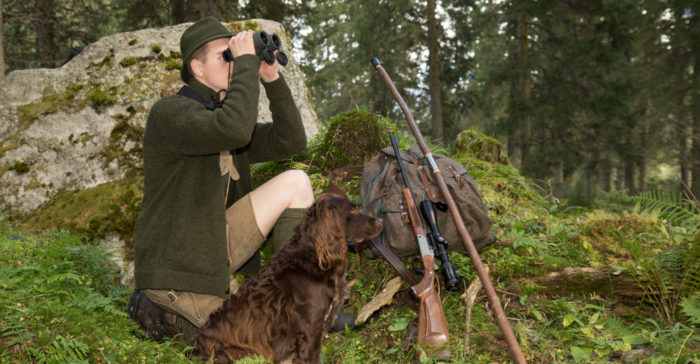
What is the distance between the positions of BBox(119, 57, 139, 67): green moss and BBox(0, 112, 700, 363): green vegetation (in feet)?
3.52

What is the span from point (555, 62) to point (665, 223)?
11291 mm

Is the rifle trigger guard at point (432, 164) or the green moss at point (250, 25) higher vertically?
the green moss at point (250, 25)

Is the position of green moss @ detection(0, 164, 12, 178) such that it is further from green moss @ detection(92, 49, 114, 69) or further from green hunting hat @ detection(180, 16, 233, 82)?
green hunting hat @ detection(180, 16, 233, 82)

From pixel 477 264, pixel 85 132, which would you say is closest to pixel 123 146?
pixel 85 132

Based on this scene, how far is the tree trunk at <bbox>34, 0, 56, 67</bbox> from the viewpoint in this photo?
11.7 meters

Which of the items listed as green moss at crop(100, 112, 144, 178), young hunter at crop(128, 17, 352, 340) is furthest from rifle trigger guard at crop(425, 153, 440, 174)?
green moss at crop(100, 112, 144, 178)

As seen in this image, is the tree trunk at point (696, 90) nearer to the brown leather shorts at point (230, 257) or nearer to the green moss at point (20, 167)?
the brown leather shorts at point (230, 257)

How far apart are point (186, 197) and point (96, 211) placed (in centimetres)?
225

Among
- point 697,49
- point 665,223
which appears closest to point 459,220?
point 665,223

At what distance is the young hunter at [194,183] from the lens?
2.62 m

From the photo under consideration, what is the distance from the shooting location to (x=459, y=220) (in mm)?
3215

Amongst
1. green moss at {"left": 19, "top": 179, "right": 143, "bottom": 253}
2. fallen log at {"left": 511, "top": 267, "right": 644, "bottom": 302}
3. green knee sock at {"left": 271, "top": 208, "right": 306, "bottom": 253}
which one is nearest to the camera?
green knee sock at {"left": 271, "top": 208, "right": 306, "bottom": 253}

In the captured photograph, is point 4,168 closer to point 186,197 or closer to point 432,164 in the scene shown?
point 186,197

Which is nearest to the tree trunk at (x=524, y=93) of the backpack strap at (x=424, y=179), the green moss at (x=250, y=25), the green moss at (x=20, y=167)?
the green moss at (x=250, y=25)
